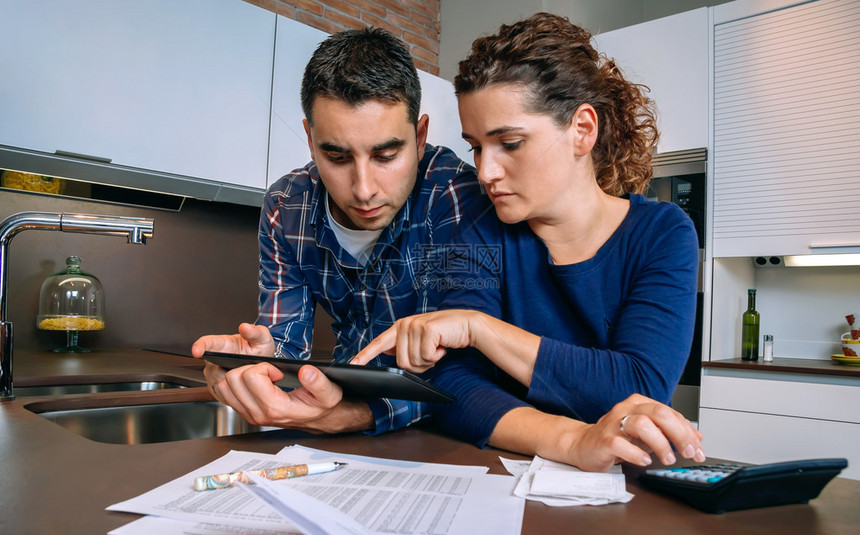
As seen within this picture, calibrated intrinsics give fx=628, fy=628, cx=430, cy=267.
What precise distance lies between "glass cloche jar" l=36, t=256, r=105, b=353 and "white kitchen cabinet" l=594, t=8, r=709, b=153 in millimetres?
2255

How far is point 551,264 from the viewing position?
3.42 ft

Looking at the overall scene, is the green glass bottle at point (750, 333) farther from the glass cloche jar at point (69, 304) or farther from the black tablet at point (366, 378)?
the glass cloche jar at point (69, 304)

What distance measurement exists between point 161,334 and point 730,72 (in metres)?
2.54

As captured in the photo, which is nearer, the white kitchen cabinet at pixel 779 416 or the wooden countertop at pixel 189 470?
the wooden countertop at pixel 189 470

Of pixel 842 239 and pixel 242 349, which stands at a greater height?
pixel 842 239

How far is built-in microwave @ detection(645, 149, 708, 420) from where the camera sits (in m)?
2.59

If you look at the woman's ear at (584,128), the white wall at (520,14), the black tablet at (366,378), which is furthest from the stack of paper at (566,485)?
the white wall at (520,14)

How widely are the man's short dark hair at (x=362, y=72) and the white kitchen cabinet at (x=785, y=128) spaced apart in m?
1.89

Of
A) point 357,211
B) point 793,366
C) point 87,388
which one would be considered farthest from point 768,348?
point 87,388

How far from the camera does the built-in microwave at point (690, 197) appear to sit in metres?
2.59

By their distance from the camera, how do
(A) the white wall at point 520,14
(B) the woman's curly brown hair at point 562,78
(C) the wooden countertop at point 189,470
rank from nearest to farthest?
(C) the wooden countertop at point 189,470
(B) the woman's curly brown hair at point 562,78
(A) the white wall at point 520,14

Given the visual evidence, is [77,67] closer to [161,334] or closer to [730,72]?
[161,334]

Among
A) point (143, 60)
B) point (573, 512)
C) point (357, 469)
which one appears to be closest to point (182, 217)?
point (143, 60)

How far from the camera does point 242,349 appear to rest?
1.06m
